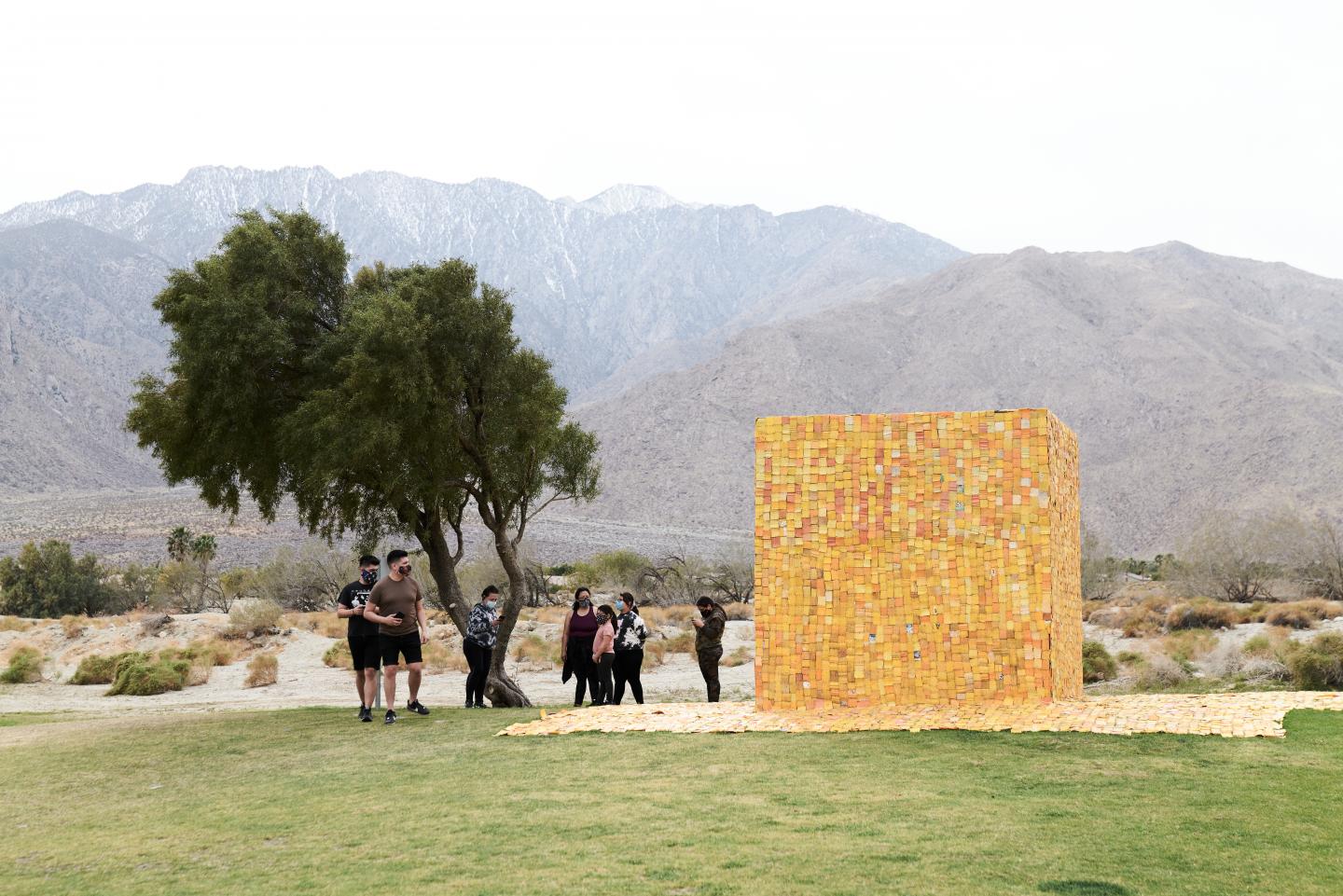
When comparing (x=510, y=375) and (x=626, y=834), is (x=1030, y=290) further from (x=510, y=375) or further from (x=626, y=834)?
(x=626, y=834)

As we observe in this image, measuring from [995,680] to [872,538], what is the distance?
1932 mm

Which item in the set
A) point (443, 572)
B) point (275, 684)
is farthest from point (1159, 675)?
point (275, 684)

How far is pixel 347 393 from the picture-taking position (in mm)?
17406

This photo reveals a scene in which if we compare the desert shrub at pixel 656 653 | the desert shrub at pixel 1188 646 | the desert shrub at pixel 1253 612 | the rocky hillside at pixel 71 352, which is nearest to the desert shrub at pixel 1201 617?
the desert shrub at pixel 1253 612

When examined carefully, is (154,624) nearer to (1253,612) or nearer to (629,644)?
(629,644)

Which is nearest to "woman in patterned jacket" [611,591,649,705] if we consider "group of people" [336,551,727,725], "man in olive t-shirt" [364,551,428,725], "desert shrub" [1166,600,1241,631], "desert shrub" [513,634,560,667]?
"group of people" [336,551,727,725]

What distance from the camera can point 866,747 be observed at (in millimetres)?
11156

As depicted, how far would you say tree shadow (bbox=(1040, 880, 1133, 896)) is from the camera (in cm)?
617

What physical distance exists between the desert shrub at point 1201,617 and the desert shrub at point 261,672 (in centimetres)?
2579

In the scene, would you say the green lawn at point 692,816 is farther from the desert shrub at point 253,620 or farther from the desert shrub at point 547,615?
the desert shrub at point 547,615

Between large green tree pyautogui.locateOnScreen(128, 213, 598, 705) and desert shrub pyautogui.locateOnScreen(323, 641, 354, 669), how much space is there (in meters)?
16.0

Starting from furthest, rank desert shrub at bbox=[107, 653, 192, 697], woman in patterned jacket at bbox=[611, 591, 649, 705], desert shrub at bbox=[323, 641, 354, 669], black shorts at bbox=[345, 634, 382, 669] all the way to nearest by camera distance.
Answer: desert shrub at bbox=[323, 641, 354, 669]
desert shrub at bbox=[107, 653, 192, 697]
woman in patterned jacket at bbox=[611, 591, 649, 705]
black shorts at bbox=[345, 634, 382, 669]

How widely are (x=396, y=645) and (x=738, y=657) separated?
22463mm

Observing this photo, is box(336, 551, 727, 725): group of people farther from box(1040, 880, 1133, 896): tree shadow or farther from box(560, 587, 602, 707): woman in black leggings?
box(1040, 880, 1133, 896): tree shadow
